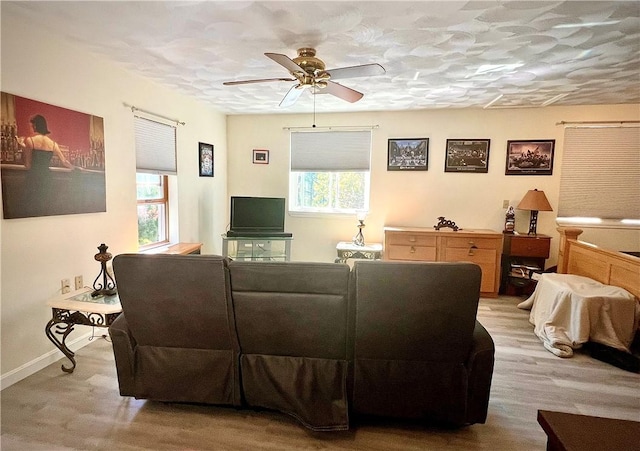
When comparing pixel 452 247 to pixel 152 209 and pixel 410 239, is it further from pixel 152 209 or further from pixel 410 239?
pixel 152 209

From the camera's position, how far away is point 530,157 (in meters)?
4.69

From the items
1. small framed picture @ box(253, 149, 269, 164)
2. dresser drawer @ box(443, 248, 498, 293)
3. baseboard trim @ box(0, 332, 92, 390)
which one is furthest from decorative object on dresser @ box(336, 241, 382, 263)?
baseboard trim @ box(0, 332, 92, 390)

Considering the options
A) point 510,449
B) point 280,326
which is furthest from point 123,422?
point 510,449

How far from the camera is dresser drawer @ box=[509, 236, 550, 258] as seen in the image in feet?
14.5

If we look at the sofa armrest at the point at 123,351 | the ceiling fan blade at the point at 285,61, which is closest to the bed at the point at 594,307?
the ceiling fan blade at the point at 285,61

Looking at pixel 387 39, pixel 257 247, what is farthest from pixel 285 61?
pixel 257 247

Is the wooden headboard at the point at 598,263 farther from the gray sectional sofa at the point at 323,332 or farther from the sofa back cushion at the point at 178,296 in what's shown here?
the sofa back cushion at the point at 178,296

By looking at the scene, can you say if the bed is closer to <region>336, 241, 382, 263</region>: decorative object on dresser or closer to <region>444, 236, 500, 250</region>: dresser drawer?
<region>444, 236, 500, 250</region>: dresser drawer

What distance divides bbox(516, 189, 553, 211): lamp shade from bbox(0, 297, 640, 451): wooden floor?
2226 mm

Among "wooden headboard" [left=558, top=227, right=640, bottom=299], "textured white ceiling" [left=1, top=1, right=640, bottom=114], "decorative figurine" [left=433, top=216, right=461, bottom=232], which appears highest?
"textured white ceiling" [left=1, top=1, right=640, bottom=114]

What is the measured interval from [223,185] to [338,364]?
4240 millimetres

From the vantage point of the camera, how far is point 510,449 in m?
1.87

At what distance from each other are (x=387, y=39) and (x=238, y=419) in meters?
2.78

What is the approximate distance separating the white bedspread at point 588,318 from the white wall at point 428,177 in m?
1.87
